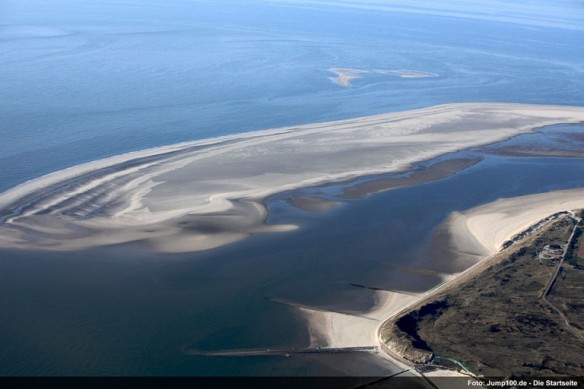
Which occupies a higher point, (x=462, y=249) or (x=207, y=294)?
(x=207, y=294)

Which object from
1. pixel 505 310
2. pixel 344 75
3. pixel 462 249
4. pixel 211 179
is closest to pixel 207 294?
pixel 505 310

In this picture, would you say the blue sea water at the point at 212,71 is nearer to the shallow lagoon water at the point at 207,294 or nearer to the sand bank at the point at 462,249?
the shallow lagoon water at the point at 207,294

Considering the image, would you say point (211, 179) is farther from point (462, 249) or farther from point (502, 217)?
point (502, 217)

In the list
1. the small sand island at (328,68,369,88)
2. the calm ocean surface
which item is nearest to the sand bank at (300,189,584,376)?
the calm ocean surface

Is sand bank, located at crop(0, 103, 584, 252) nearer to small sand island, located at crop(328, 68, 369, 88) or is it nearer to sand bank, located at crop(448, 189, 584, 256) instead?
sand bank, located at crop(448, 189, 584, 256)

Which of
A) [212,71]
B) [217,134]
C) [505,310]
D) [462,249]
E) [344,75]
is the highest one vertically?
[212,71]

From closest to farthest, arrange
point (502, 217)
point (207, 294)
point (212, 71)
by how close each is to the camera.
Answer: point (207, 294), point (502, 217), point (212, 71)

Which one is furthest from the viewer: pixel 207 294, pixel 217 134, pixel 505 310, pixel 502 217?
pixel 217 134
